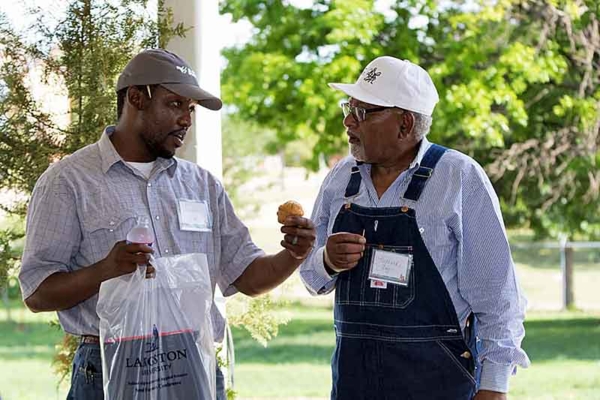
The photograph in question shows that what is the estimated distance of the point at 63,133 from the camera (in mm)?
3902

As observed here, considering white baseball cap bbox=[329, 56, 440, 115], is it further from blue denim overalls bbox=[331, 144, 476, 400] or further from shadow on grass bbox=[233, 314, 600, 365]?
shadow on grass bbox=[233, 314, 600, 365]

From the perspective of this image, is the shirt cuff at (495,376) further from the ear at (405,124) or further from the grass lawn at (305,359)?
the grass lawn at (305,359)

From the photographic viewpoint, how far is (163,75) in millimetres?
2848

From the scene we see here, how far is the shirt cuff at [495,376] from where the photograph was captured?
2678mm

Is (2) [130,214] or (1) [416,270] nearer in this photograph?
(1) [416,270]

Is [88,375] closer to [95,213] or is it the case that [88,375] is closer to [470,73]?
[95,213]

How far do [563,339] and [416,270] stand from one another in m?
8.99

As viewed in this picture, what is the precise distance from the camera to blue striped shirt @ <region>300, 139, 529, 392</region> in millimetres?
2664

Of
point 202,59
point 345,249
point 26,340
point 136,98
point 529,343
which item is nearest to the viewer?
point 345,249

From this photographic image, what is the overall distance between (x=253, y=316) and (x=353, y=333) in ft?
6.64

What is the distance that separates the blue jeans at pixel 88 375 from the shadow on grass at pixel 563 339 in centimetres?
812

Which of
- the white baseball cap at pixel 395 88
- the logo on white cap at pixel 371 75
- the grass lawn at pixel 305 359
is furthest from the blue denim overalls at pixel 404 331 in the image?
the grass lawn at pixel 305 359

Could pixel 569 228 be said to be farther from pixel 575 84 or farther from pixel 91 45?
pixel 91 45

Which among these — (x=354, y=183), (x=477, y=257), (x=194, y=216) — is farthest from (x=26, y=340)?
(x=477, y=257)
